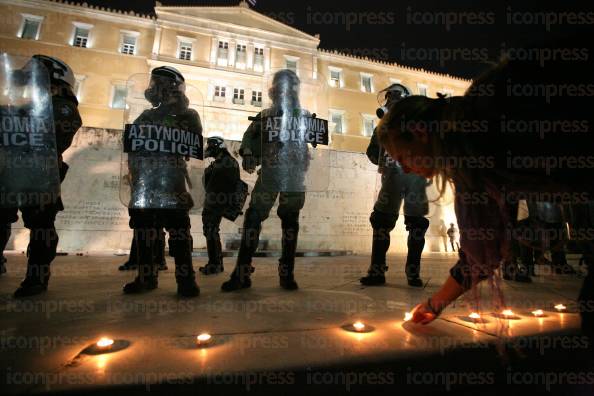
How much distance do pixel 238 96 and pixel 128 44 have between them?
9.11m

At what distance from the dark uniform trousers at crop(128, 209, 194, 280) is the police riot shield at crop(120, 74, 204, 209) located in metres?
0.11

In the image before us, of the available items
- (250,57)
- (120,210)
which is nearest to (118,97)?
(250,57)

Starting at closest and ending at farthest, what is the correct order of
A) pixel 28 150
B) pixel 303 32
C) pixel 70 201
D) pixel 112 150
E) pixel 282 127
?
pixel 28 150 → pixel 282 127 → pixel 70 201 → pixel 112 150 → pixel 303 32

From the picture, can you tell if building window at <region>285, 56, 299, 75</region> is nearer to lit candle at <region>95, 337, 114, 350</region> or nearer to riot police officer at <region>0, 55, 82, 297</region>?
riot police officer at <region>0, 55, 82, 297</region>

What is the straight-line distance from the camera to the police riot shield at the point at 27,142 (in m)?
2.45

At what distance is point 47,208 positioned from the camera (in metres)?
2.64

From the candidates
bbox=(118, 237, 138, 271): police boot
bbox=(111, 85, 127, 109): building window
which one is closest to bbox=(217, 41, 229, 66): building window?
bbox=(111, 85, 127, 109): building window

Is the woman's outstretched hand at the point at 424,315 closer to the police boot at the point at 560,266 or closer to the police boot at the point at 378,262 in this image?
the police boot at the point at 378,262

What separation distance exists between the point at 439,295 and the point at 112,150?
824 centimetres

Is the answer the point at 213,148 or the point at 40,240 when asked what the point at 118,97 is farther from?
the point at 40,240

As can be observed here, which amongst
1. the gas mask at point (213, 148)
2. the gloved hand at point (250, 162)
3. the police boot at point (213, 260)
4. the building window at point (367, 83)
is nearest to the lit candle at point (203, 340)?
the gloved hand at point (250, 162)

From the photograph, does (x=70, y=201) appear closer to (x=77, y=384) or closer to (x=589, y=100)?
(x=77, y=384)

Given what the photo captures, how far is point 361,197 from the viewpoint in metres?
8.94

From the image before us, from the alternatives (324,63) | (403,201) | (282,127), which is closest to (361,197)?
(403,201)
